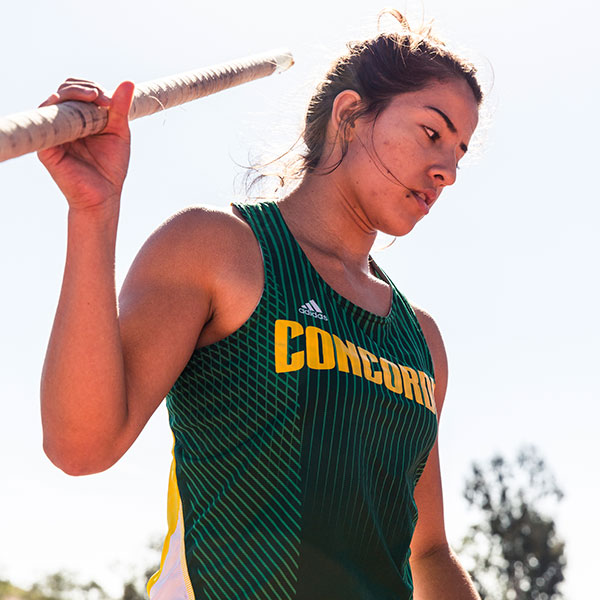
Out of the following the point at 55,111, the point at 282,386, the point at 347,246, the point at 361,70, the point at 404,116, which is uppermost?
the point at 361,70

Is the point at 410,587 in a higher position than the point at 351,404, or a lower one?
lower

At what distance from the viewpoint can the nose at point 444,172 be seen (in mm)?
3277

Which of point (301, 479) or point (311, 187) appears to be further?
point (311, 187)

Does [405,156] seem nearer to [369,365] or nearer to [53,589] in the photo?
[369,365]

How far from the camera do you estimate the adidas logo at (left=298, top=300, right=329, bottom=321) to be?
2.92 m

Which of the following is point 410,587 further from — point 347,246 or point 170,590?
point 347,246

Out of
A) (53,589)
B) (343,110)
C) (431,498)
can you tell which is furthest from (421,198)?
(53,589)

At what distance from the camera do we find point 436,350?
378 cm

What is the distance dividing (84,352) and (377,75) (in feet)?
5.61

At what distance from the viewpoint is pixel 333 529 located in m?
2.72

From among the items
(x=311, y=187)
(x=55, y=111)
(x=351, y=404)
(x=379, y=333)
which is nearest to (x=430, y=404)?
(x=379, y=333)

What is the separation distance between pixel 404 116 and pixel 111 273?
145 centimetres

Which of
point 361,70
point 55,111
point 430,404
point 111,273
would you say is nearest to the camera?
point 55,111

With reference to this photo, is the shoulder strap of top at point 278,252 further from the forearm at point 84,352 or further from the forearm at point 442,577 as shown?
the forearm at point 442,577
